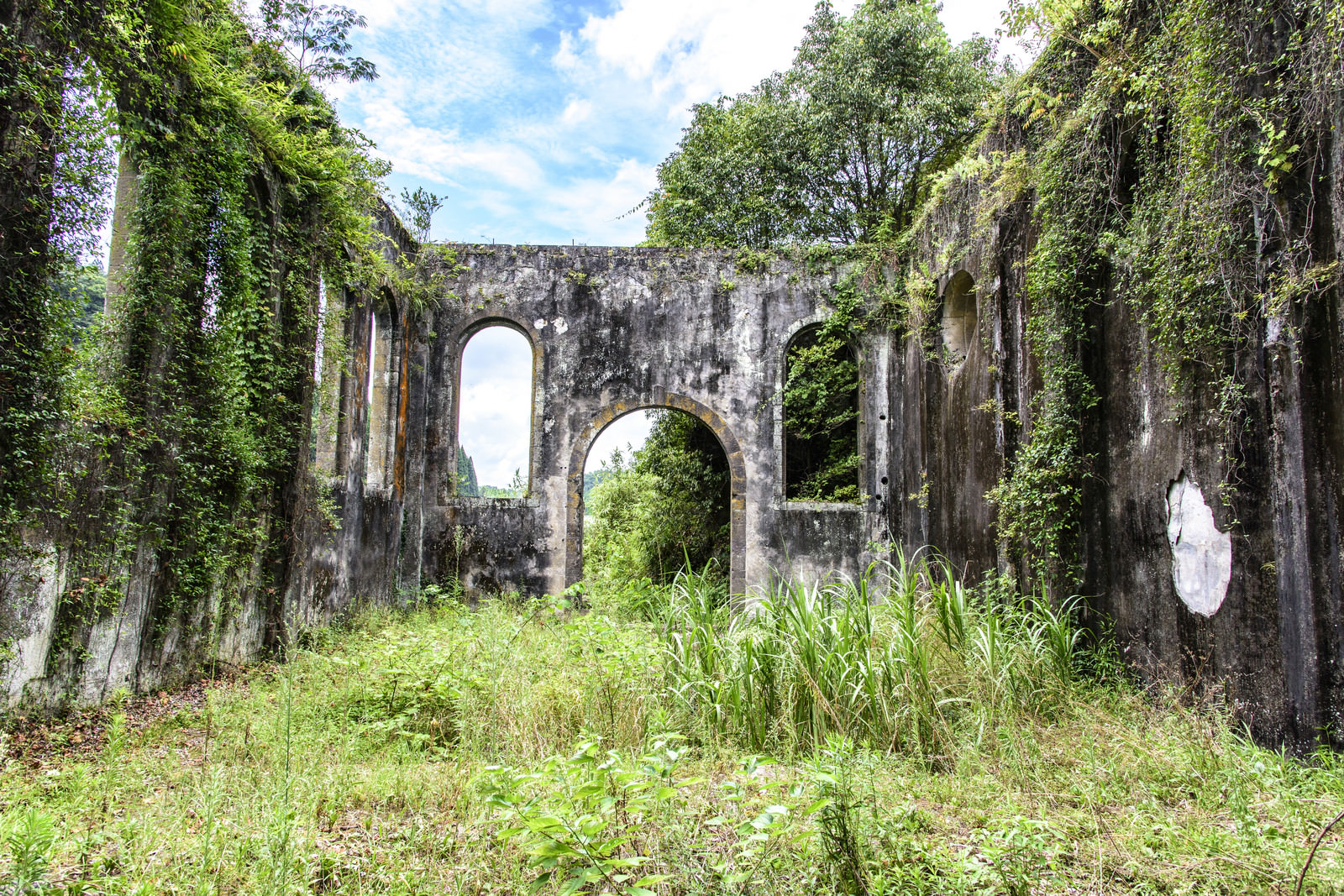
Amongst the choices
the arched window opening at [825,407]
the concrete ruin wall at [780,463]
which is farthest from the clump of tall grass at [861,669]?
the arched window opening at [825,407]

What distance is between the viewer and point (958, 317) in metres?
8.16

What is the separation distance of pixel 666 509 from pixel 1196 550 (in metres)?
8.06

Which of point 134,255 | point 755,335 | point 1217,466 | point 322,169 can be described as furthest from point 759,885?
point 755,335

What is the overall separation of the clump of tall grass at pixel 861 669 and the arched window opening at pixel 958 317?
397cm

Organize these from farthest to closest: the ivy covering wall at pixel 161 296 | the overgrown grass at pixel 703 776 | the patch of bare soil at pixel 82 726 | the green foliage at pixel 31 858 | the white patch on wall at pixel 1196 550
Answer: the white patch on wall at pixel 1196 550, the ivy covering wall at pixel 161 296, the patch of bare soil at pixel 82 726, the overgrown grass at pixel 703 776, the green foliage at pixel 31 858

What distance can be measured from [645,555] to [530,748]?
28.3ft

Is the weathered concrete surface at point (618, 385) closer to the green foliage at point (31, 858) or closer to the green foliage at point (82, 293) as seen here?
the green foliage at point (82, 293)

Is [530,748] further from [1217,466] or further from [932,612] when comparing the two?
[1217,466]

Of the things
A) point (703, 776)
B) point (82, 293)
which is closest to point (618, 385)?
point (82, 293)

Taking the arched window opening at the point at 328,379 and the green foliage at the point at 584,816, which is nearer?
the green foliage at the point at 584,816

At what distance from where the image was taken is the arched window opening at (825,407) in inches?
379

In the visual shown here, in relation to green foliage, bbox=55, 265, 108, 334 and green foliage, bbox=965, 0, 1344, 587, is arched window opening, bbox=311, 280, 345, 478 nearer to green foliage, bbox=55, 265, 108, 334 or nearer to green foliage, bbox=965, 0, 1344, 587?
green foliage, bbox=55, 265, 108, 334

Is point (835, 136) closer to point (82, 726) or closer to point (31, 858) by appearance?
point (82, 726)

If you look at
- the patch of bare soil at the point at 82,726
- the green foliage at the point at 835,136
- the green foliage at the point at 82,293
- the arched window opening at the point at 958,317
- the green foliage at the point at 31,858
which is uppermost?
the green foliage at the point at 835,136
